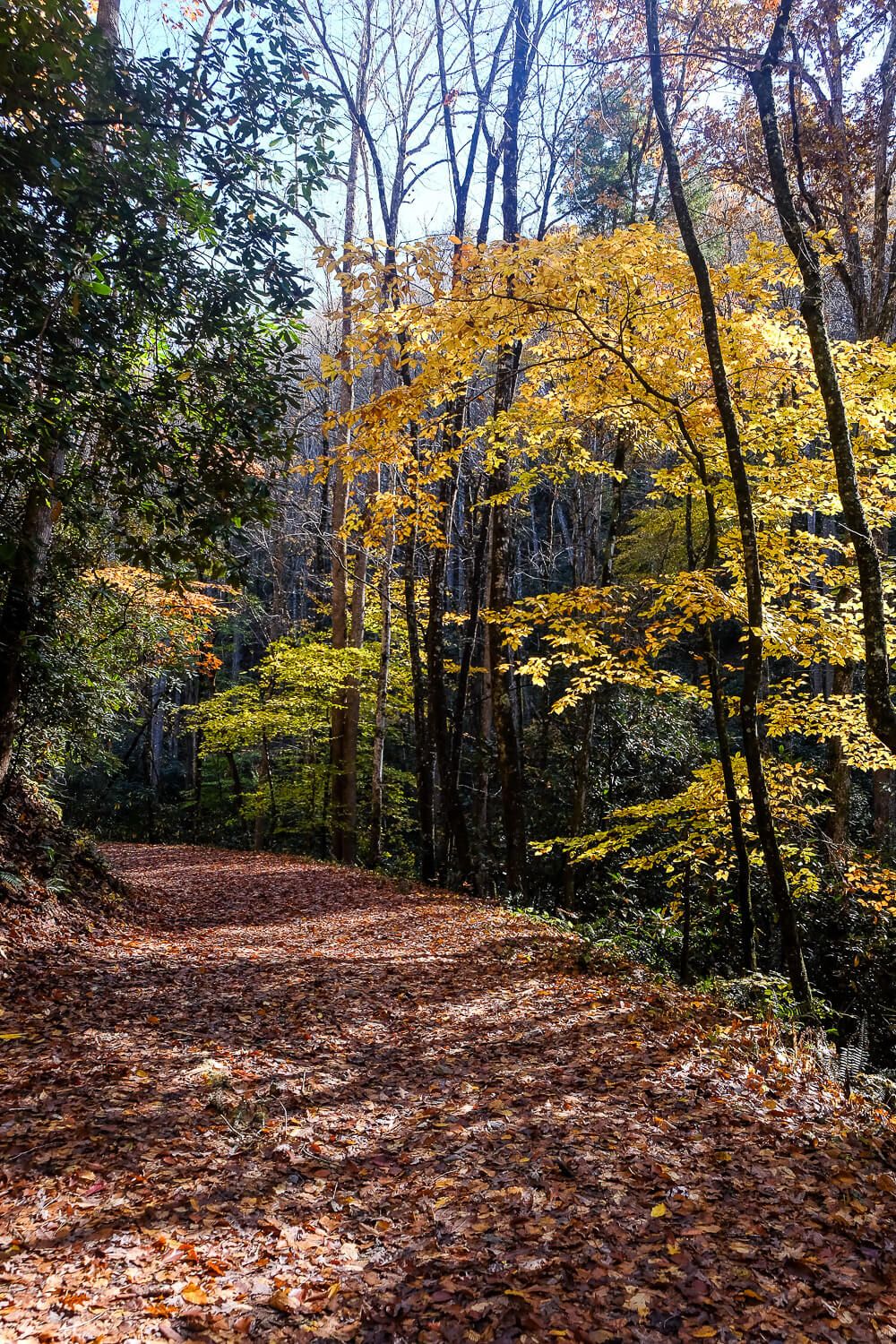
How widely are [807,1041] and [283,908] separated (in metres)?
6.23

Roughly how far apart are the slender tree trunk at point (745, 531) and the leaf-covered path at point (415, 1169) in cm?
107

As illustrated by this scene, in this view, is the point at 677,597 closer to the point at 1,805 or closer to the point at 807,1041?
the point at 807,1041

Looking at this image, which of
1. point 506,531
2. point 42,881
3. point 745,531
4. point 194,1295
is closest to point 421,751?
point 506,531

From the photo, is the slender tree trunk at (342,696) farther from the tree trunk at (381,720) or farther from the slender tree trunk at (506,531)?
the slender tree trunk at (506,531)

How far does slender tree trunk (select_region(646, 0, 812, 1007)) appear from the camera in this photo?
5.70m

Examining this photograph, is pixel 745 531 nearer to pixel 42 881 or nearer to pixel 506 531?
pixel 506 531

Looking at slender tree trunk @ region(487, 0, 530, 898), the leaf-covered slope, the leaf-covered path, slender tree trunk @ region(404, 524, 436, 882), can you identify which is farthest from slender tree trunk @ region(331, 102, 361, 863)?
the leaf-covered path

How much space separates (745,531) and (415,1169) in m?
4.90

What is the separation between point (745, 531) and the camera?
227 inches

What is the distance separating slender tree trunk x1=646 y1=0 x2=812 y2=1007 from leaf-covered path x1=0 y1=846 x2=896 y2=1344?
1069mm

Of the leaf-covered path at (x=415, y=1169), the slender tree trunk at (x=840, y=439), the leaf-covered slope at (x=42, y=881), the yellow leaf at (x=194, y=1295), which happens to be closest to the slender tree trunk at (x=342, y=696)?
the leaf-covered slope at (x=42, y=881)

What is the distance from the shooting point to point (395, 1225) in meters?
3.03

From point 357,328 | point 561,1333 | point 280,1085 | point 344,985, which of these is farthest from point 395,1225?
point 357,328

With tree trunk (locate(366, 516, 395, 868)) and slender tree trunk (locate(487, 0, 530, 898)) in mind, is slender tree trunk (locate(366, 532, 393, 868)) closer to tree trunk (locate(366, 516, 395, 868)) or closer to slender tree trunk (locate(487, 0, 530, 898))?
tree trunk (locate(366, 516, 395, 868))
